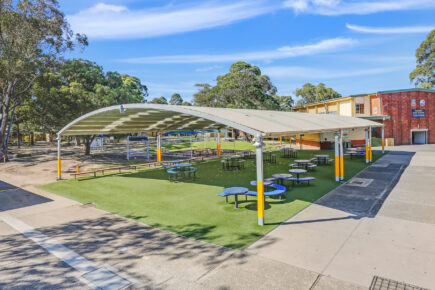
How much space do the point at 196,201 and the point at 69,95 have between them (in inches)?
771

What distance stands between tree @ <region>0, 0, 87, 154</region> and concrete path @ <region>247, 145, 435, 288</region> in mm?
24058

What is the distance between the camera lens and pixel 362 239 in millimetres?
6301

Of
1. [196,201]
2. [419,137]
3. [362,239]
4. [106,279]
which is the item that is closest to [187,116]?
Answer: [196,201]

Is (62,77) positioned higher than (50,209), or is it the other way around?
(62,77)

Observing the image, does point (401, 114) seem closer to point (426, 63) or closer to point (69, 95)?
point (426, 63)

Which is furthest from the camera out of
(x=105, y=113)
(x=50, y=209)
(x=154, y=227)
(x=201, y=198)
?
(x=105, y=113)

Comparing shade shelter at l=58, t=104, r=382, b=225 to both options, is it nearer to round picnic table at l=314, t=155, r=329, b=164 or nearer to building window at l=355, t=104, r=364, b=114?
round picnic table at l=314, t=155, r=329, b=164

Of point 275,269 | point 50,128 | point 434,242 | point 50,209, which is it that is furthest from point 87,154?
point 434,242

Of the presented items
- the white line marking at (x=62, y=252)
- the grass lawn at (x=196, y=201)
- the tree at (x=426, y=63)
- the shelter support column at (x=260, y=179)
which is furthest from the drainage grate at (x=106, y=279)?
the tree at (x=426, y=63)

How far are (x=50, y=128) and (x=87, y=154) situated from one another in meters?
6.08

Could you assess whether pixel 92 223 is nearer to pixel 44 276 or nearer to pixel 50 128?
pixel 44 276

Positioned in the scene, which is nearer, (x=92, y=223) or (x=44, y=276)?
(x=44, y=276)

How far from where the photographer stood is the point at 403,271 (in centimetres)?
488

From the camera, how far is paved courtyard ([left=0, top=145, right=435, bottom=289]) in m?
4.77
